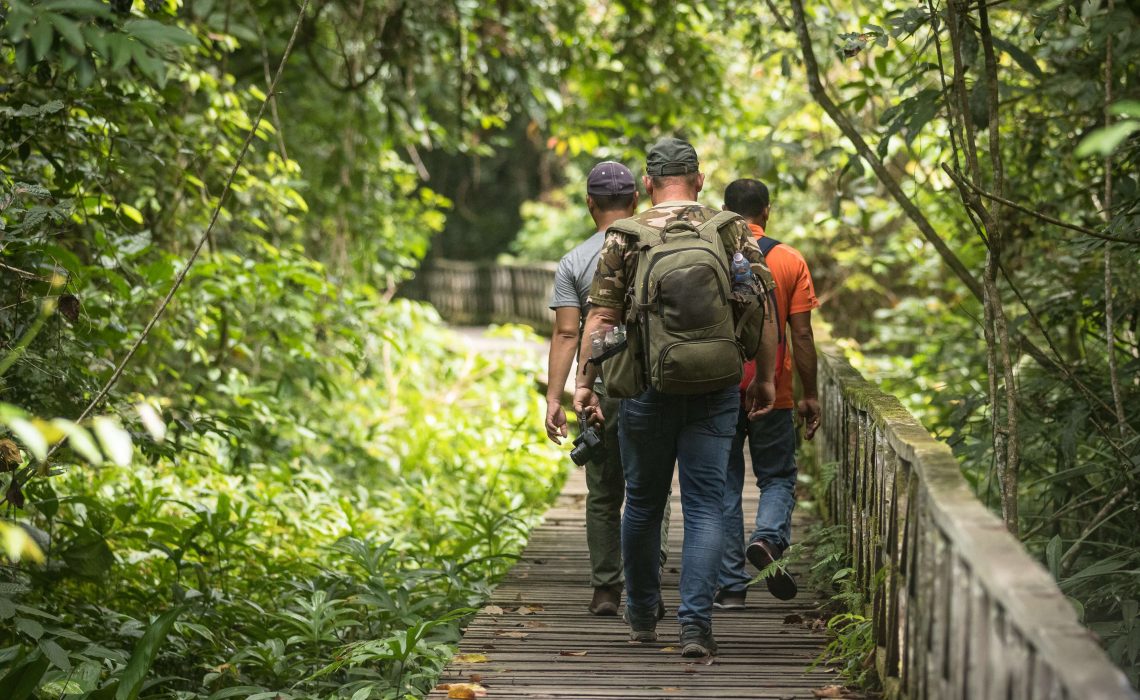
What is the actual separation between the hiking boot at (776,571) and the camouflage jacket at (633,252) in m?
1.27

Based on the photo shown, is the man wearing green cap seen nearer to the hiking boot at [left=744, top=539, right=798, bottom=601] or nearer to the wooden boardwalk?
the wooden boardwalk

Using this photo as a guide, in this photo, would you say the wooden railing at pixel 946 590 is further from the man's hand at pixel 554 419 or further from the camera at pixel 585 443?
the man's hand at pixel 554 419

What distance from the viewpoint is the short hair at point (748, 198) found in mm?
5109

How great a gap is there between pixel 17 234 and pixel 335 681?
6.97 feet

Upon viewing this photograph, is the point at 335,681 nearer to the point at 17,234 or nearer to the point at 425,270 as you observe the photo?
the point at 17,234

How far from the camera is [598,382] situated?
4.74 meters

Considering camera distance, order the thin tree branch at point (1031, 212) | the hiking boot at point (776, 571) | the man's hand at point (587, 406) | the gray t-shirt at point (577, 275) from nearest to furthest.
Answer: the thin tree branch at point (1031, 212) < the man's hand at point (587, 406) < the gray t-shirt at point (577, 275) < the hiking boot at point (776, 571)

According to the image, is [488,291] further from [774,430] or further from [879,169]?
[774,430]

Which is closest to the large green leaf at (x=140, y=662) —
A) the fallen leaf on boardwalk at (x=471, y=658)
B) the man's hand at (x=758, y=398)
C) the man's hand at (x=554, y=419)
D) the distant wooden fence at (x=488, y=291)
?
the fallen leaf on boardwalk at (x=471, y=658)

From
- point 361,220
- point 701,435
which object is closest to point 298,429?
point 361,220

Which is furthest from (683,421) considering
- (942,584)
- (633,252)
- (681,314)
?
(942,584)

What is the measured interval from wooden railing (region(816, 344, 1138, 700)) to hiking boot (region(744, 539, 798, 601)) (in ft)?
1.05

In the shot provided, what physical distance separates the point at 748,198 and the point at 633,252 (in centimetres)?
122

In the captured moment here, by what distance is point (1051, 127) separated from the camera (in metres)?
7.41
